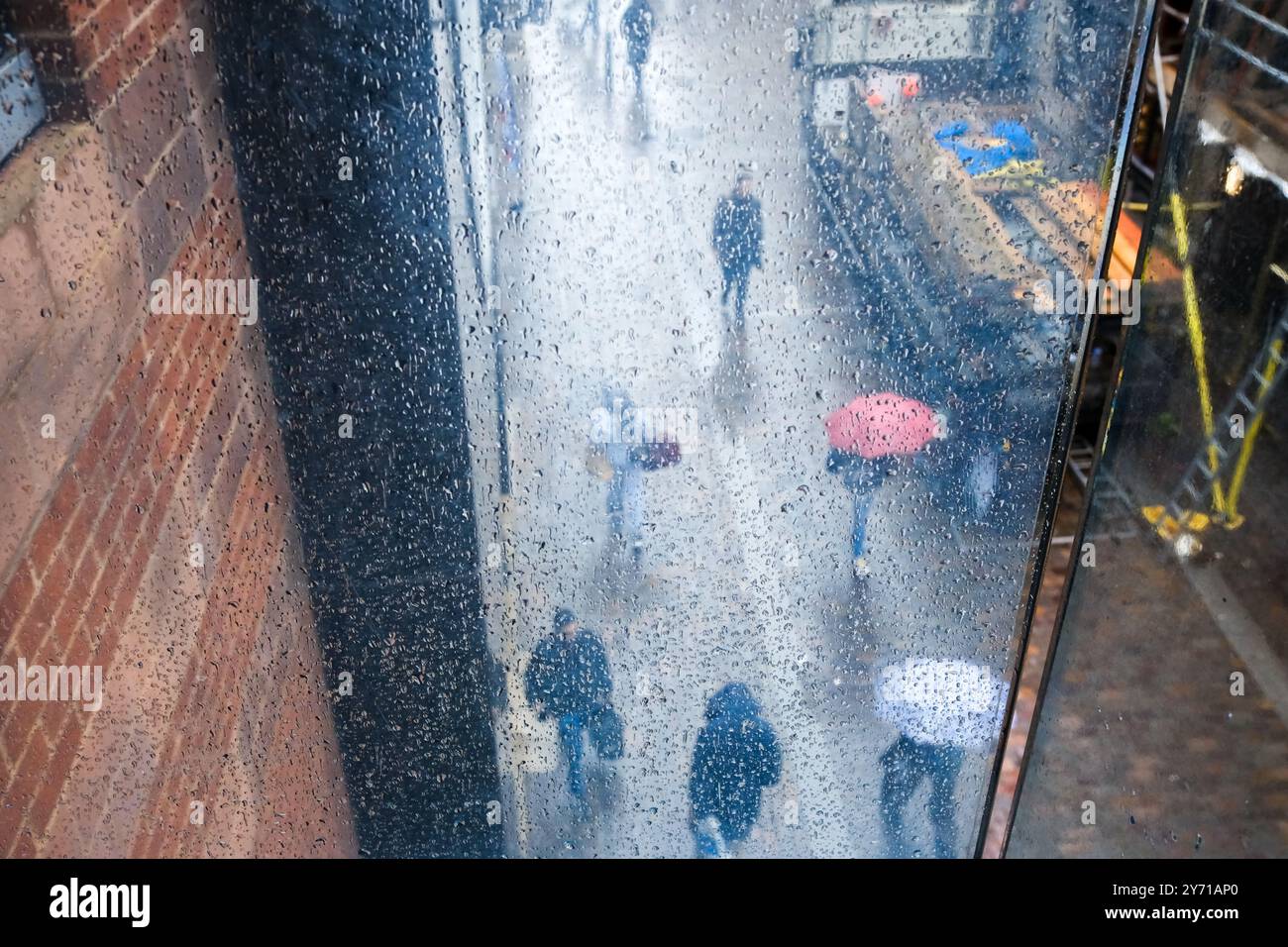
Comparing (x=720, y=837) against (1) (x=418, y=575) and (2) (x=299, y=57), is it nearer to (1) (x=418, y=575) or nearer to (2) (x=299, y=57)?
(1) (x=418, y=575)

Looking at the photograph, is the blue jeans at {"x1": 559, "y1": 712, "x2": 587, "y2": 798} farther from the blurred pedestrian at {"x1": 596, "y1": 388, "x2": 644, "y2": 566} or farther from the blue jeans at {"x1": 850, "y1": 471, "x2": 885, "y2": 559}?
the blue jeans at {"x1": 850, "y1": 471, "x2": 885, "y2": 559}

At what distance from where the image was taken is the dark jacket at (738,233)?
98cm

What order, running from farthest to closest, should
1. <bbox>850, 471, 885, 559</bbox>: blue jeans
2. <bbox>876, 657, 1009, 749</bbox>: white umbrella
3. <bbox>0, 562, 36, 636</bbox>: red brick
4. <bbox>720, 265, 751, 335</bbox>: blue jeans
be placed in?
<bbox>876, 657, 1009, 749</bbox>: white umbrella < <bbox>850, 471, 885, 559</bbox>: blue jeans < <bbox>720, 265, 751, 335</bbox>: blue jeans < <bbox>0, 562, 36, 636</bbox>: red brick

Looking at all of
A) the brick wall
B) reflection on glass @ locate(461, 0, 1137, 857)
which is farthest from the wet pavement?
the brick wall

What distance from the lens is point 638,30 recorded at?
927mm

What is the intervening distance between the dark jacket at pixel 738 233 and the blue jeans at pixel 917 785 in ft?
2.11

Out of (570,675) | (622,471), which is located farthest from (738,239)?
(570,675)

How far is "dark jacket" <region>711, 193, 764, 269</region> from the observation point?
0.98 metres

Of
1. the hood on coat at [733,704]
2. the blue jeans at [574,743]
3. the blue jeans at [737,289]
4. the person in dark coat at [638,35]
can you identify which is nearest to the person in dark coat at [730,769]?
the hood on coat at [733,704]

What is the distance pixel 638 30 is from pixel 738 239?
0.21 meters

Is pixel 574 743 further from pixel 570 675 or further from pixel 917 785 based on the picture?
pixel 917 785

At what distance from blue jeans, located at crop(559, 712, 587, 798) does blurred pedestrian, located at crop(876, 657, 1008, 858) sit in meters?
0.37

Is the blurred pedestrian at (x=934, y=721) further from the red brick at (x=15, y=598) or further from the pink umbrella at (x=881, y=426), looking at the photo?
the red brick at (x=15, y=598)

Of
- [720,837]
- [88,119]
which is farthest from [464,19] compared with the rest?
[720,837]
